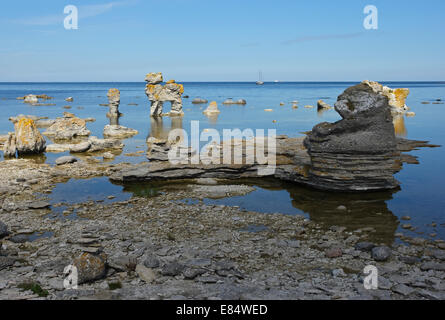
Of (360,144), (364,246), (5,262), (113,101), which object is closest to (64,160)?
(5,262)

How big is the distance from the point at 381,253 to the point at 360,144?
353 inches

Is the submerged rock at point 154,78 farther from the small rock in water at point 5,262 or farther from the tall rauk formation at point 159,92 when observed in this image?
the small rock in water at point 5,262

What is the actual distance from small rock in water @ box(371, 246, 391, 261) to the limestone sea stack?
26.2 ft

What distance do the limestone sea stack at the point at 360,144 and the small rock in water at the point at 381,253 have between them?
26.2ft

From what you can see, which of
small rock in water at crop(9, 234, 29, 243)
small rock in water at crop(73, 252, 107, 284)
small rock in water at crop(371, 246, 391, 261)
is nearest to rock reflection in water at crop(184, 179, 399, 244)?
small rock in water at crop(371, 246, 391, 261)

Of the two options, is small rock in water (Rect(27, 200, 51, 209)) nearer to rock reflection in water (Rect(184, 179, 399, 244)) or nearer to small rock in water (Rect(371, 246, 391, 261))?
rock reflection in water (Rect(184, 179, 399, 244))

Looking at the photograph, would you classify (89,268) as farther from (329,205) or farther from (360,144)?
(360,144)

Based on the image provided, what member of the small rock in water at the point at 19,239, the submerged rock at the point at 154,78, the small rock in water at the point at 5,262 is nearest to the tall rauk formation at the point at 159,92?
the submerged rock at the point at 154,78

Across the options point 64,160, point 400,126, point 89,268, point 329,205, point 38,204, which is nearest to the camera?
point 89,268

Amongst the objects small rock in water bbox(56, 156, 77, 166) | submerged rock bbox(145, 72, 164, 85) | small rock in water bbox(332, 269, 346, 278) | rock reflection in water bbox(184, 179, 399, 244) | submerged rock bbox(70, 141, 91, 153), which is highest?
submerged rock bbox(145, 72, 164, 85)

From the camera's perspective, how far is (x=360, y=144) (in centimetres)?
2125

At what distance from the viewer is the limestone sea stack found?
2128 cm
